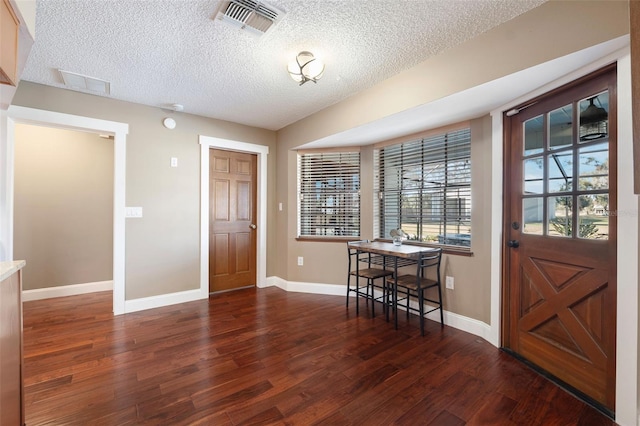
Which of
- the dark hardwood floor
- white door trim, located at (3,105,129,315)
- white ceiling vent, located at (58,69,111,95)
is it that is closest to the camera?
the dark hardwood floor

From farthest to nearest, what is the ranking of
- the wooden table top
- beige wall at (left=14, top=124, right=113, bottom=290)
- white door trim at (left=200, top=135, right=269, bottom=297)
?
white door trim at (left=200, top=135, right=269, bottom=297) → beige wall at (left=14, top=124, right=113, bottom=290) → the wooden table top

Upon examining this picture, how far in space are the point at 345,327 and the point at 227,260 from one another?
6.99 ft

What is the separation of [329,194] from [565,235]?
105 inches

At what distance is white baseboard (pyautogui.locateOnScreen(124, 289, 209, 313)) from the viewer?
322 cm

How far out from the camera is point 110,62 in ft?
7.72

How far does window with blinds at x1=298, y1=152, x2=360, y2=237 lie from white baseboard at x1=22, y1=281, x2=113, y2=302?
3.02 metres

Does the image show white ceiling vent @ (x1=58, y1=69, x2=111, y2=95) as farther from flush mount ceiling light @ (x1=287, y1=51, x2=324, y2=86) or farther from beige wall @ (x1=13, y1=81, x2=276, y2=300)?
flush mount ceiling light @ (x1=287, y1=51, x2=324, y2=86)

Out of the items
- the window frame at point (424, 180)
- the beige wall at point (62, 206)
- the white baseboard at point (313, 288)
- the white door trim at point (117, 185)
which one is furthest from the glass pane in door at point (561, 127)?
the beige wall at point (62, 206)

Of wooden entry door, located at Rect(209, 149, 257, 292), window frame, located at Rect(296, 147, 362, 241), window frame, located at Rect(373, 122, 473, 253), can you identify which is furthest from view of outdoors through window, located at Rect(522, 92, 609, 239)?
wooden entry door, located at Rect(209, 149, 257, 292)

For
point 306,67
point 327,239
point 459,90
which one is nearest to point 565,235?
point 459,90

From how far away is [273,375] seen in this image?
6.53ft

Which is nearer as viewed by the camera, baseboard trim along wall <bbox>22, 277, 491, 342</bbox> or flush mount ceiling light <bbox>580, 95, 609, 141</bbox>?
flush mount ceiling light <bbox>580, 95, 609, 141</bbox>

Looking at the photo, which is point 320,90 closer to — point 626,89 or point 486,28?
point 486,28

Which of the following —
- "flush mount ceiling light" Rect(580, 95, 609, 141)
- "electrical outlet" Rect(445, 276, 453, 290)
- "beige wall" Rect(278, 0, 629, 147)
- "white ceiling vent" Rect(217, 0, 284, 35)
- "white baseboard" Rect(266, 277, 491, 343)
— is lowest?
"white baseboard" Rect(266, 277, 491, 343)
